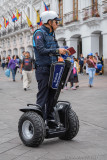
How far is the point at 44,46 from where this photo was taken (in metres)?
4.67

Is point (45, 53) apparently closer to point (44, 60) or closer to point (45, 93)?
point (44, 60)

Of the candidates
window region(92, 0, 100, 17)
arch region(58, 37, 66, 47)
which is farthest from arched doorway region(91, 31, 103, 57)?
arch region(58, 37, 66, 47)

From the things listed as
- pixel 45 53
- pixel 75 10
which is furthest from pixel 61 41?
pixel 45 53

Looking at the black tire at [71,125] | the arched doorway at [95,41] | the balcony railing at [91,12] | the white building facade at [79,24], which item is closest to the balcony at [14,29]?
the white building facade at [79,24]

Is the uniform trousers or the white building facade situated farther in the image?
the white building facade

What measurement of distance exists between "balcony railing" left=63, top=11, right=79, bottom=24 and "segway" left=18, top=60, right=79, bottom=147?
23193 mm

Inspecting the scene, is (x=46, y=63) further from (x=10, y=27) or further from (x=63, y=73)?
(x=10, y=27)

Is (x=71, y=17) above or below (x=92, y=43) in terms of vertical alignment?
above

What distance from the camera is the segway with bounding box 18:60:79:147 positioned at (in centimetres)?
449

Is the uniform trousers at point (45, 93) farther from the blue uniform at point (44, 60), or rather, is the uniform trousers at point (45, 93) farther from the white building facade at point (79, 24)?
the white building facade at point (79, 24)

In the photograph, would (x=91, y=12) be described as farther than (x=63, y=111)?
Yes

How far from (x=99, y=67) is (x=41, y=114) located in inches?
718

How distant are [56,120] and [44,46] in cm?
108

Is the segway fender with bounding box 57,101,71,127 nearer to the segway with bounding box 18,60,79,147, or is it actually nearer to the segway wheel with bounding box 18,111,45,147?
the segway with bounding box 18,60,79,147
